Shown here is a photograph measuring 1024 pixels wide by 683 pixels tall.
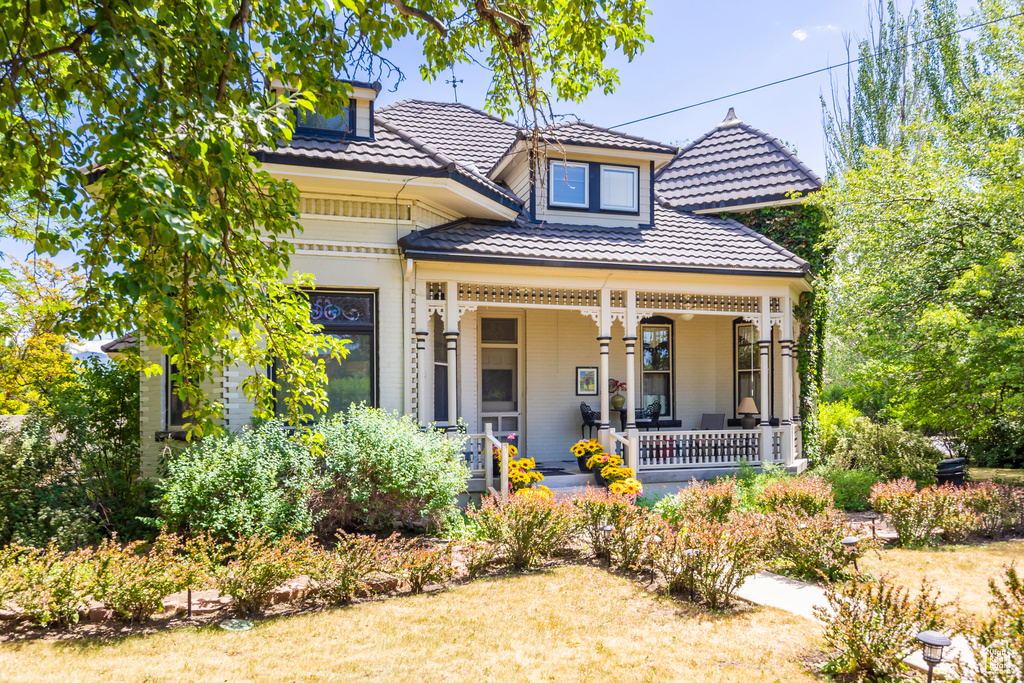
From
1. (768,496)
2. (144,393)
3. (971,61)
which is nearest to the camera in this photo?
(768,496)

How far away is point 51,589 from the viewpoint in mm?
5488

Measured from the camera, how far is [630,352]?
38.1ft

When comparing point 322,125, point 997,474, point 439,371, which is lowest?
point 997,474

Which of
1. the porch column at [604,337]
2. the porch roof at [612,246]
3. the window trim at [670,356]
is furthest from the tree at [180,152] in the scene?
the window trim at [670,356]

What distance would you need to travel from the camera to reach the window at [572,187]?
13039 millimetres

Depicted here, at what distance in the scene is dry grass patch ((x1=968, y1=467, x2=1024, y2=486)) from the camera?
13.7 meters

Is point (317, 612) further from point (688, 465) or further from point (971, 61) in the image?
point (971, 61)

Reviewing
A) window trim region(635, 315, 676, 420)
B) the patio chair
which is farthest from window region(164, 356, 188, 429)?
window trim region(635, 315, 676, 420)

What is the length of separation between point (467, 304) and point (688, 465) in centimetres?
493

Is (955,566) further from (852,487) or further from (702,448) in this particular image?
(702,448)

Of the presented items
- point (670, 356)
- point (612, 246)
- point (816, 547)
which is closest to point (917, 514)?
point (816, 547)

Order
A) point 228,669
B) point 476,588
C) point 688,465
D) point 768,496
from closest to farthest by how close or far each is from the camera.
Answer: point 228,669, point 476,588, point 768,496, point 688,465

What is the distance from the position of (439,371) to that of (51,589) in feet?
21.9

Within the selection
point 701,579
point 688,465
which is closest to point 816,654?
point 701,579
